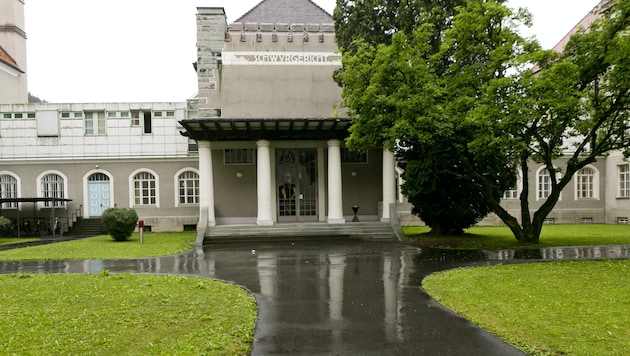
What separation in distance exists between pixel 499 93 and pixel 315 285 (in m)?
8.91

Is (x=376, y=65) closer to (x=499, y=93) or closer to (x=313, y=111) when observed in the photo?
(x=499, y=93)

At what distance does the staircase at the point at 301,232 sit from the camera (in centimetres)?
1952

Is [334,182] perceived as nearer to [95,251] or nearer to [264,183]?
[264,183]

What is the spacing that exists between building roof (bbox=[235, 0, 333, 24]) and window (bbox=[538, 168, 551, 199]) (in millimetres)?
16303

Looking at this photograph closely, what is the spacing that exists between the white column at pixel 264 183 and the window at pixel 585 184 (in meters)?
19.9

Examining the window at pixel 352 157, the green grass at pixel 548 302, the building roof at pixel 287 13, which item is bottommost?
the green grass at pixel 548 302

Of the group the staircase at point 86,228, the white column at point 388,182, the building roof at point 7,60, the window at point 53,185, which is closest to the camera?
the white column at point 388,182

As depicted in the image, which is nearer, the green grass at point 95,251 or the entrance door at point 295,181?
the green grass at point 95,251

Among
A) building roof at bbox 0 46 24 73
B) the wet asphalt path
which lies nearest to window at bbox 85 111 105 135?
building roof at bbox 0 46 24 73

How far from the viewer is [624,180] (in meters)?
27.0

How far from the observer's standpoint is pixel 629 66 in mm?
12164

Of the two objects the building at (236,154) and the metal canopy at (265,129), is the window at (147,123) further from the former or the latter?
the metal canopy at (265,129)


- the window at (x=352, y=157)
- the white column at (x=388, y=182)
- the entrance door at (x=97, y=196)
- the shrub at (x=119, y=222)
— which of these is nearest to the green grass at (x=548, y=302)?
the white column at (x=388, y=182)

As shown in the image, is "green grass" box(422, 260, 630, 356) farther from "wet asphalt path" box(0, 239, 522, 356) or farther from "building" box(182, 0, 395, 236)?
"building" box(182, 0, 395, 236)
